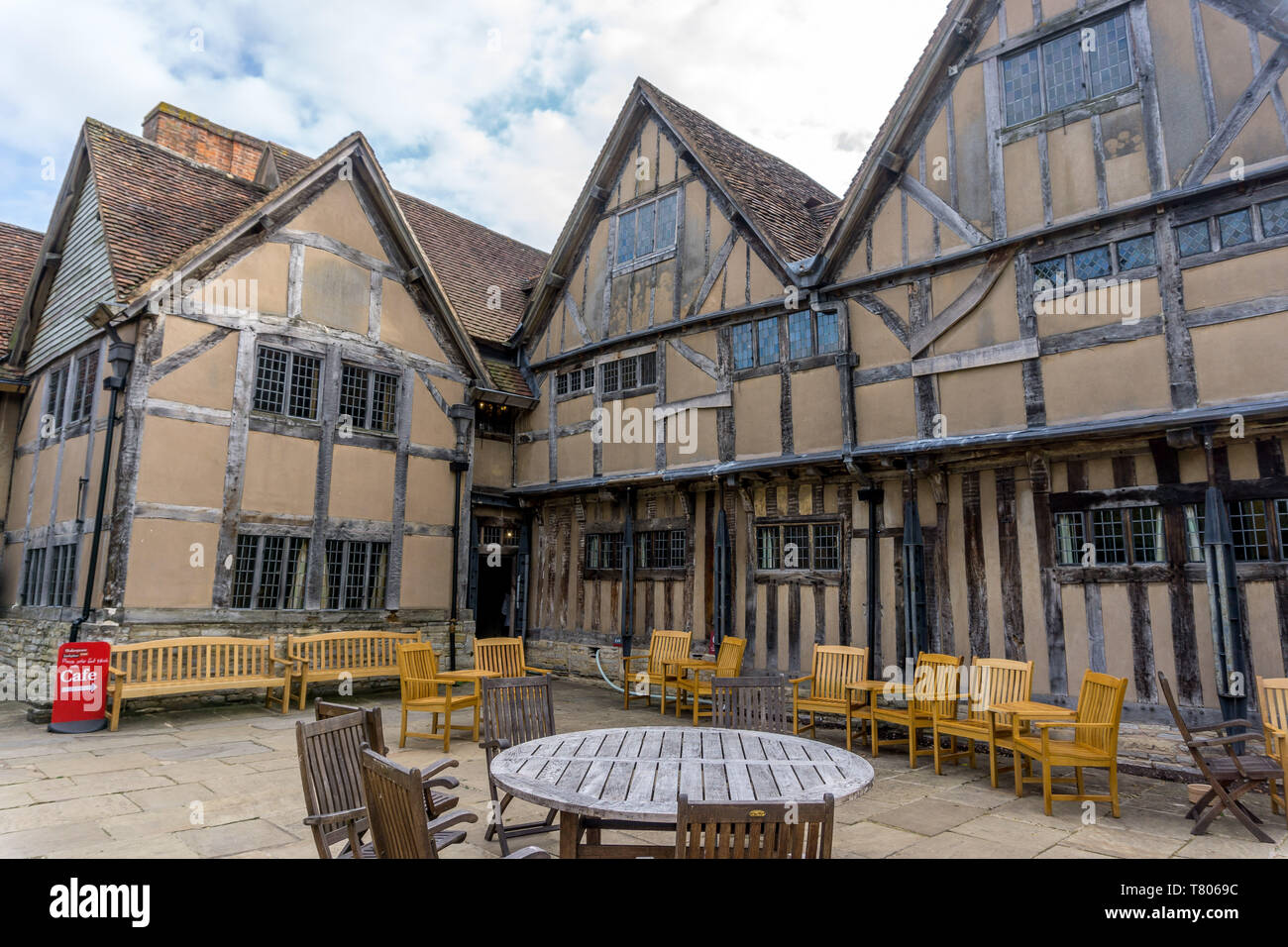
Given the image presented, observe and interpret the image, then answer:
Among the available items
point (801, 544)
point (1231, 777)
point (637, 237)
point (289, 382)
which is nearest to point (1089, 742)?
point (1231, 777)

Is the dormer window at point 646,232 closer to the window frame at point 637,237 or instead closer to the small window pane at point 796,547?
the window frame at point 637,237

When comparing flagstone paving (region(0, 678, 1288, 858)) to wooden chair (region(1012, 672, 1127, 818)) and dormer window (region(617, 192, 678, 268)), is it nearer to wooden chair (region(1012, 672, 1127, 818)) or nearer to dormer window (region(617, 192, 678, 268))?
wooden chair (region(1012, 672, 1127, 818))

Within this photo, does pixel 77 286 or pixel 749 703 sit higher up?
pixel 77 286

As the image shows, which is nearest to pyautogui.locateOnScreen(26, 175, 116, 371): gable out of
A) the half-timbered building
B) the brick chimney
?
the half-timbered building

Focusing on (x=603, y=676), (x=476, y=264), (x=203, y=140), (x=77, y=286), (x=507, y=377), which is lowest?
(x=603, y=676)

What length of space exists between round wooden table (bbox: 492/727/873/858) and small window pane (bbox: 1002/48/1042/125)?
7807mm

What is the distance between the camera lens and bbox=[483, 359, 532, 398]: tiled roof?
13.9 m

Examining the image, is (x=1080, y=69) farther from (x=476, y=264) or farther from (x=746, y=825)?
(x=476, y=264)

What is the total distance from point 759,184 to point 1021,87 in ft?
13.9

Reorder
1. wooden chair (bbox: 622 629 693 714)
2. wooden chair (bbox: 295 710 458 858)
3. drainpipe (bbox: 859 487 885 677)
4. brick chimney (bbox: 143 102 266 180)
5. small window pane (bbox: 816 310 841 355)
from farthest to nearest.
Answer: brick chimney (bbox: 143 102 266 180)
wooden chair (bbox: 622 629 693 714)
small window pane (bbox: 816 310 841 355)
drainpipe (bbox: 859 487 885 677)
wooden chair (bbox: 295 710 458 858)

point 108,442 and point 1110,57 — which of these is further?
point 108,442

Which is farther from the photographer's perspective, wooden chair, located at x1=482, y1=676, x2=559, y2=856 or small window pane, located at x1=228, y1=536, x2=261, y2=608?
small window pane, located at x1=228, y1=536, x2=261, y2=608

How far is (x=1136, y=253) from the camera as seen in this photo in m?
7.88

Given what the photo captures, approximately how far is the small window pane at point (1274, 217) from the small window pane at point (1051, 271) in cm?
172
